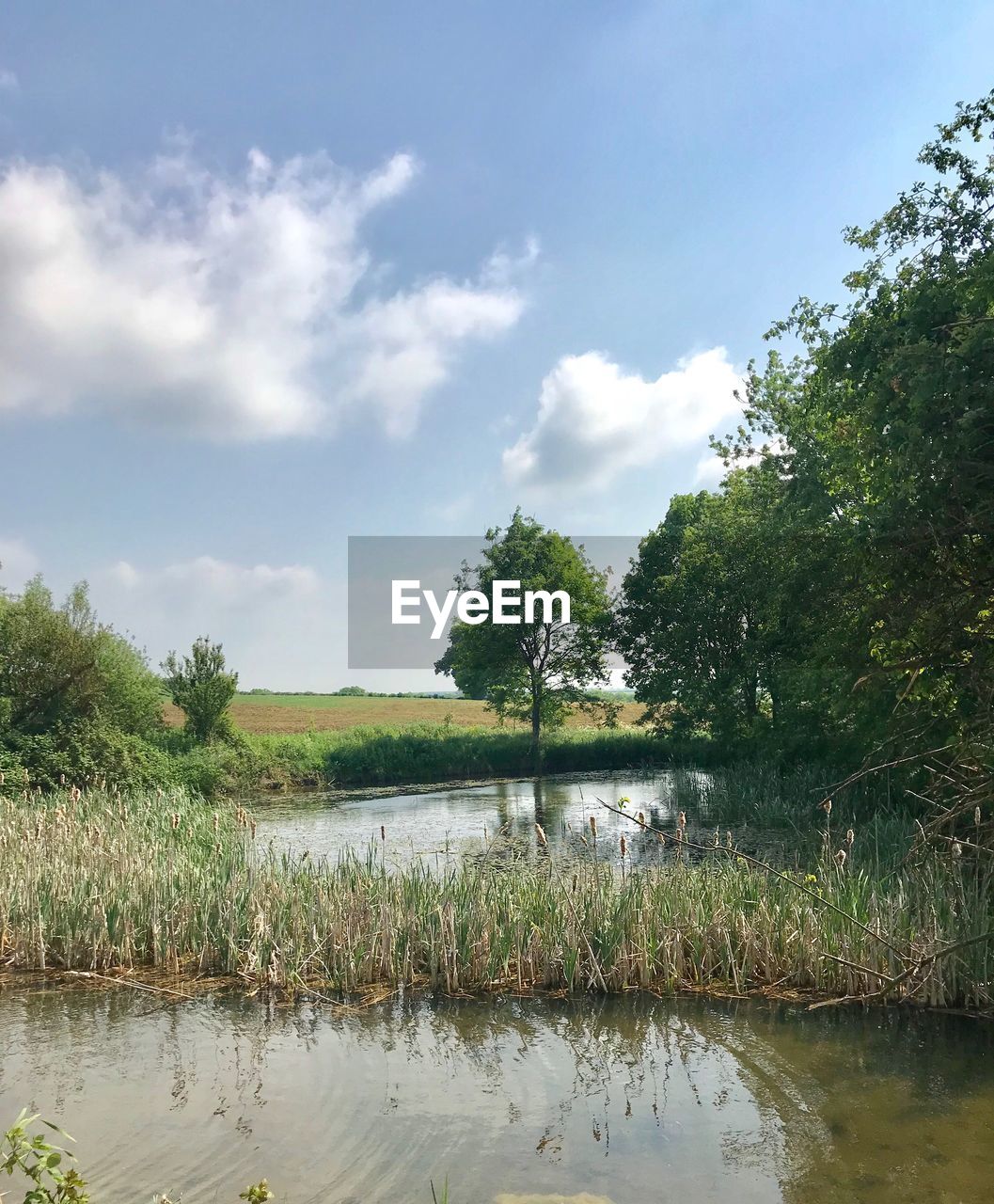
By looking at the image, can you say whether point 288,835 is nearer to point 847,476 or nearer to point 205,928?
point 205,928

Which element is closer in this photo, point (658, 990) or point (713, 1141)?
point (713, 1141)

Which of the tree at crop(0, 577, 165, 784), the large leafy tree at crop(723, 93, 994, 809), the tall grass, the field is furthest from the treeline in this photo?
the tree at crop(0, 577, 165, 784)

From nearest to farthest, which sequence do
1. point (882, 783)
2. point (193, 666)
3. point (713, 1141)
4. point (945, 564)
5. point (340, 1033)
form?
1. point (713, 1141)
2. point (340, 1033)
3. point (945, 564)
4. point (882, 783)
5. point (193, 666)

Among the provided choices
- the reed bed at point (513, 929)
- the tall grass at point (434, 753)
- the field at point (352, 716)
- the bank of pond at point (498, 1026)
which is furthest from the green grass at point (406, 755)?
the bank of pond at point (498, 1026)

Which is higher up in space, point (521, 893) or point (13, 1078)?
point (521, 893)

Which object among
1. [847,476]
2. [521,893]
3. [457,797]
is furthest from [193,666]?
[521,893]

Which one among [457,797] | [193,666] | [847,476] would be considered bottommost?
[457,797]

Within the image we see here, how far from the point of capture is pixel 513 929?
27.8 ft

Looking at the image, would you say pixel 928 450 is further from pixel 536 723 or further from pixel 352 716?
pixel 352 716

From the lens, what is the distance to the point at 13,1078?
20.5 feet

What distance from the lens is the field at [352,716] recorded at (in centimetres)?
4100

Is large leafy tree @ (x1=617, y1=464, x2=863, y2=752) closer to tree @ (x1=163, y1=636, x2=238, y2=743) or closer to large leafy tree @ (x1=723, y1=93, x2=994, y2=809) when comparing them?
large leafy tree @ (x1=723, y1=93, x2=994, y2=809)

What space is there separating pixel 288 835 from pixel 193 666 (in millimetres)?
12776

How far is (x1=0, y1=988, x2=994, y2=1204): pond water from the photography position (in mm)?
4996
